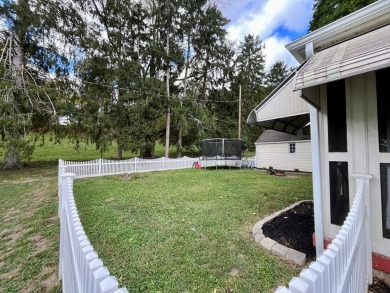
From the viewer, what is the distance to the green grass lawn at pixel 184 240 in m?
2.35

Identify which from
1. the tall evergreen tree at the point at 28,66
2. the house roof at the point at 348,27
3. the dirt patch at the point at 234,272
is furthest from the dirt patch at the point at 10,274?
the tall evergreen tree at the point at 28,66

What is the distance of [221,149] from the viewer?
13391 millimetres

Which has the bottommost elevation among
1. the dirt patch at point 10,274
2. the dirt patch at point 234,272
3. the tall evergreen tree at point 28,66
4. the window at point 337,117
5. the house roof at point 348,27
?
the dirt patch at point 10,274

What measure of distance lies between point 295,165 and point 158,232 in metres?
11.6

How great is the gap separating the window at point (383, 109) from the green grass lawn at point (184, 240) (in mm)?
1770

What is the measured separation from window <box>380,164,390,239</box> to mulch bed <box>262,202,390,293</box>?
0.61 m

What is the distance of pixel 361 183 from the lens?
2105 millimetres

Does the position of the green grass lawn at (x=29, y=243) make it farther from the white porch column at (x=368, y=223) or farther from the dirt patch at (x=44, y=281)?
the white porch column at (x=368, y=223)

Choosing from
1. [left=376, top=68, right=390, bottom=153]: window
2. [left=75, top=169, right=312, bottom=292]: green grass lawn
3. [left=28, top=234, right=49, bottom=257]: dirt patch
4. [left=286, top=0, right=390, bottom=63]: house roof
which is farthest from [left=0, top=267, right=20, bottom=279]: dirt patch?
[left=286, top=0, right=390, bottom=63]: house roof

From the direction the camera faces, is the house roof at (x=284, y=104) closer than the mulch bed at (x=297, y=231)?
No

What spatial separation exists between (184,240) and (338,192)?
229 centimetres

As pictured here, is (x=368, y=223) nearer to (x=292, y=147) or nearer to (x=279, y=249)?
(x=279, y=249)

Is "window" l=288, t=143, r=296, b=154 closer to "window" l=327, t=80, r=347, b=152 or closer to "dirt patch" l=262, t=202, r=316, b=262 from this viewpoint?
"dirt patch" l=262, t=202, r=316, b=262

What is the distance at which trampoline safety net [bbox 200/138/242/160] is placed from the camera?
13297 millimetres
